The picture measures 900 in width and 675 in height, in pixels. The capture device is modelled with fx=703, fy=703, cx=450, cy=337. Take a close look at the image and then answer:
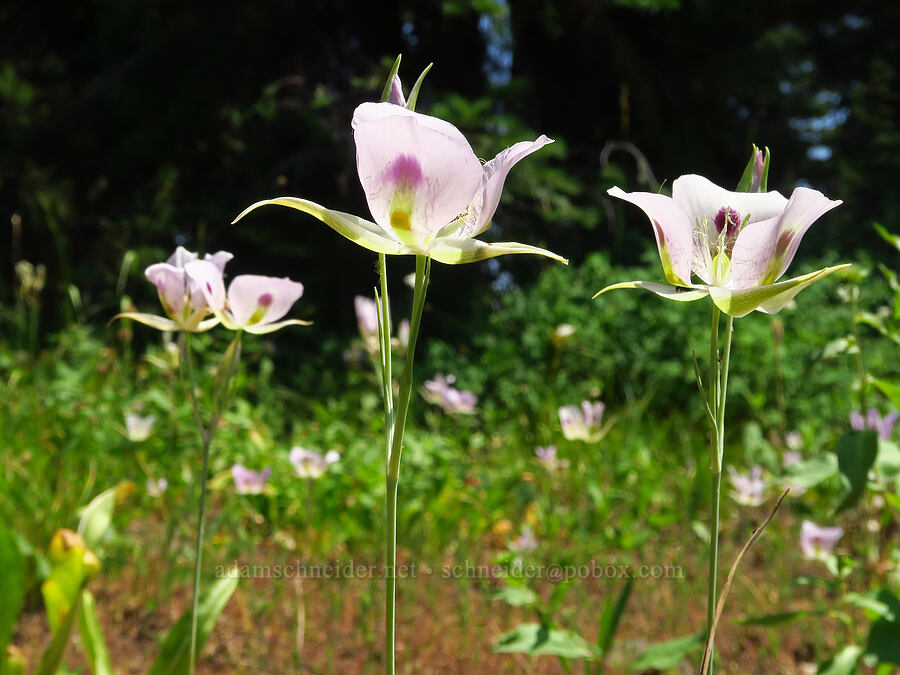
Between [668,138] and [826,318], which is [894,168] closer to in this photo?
[668,138]

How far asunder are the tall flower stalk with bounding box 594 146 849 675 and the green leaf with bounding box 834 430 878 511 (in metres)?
0.44

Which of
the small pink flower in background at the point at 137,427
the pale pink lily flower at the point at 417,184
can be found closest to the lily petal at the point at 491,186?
the pale pink lily flower at the point at 417,184

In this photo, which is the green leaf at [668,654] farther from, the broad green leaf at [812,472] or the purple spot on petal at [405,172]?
the purple spot on petal at [405,172]

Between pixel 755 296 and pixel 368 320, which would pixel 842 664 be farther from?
pixel 368 320

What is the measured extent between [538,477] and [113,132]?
5010 millimetres

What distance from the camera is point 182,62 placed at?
5.52 m

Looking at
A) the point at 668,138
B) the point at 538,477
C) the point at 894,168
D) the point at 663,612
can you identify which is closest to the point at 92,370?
the point at 538,477

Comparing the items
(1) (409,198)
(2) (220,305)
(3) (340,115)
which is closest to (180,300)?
(2) (220,305)

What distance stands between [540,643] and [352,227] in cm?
77

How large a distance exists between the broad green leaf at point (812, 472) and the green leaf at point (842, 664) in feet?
0.83

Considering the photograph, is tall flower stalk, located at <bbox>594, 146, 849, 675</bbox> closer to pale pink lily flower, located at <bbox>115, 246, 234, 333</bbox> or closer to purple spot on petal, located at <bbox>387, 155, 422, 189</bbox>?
purple spot on petal, located at <bbox>387, 155, 422, 189</bbox>

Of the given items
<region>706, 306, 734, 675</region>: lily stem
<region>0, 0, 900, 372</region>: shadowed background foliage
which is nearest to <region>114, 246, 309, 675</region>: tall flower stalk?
<region>706, 306, 734, 675</region>: lily stem

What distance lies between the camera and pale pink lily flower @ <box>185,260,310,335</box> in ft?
2.80

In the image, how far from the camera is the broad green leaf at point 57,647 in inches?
35.4
